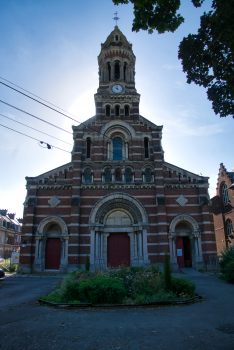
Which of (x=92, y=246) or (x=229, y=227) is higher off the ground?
(x=229, y=227)

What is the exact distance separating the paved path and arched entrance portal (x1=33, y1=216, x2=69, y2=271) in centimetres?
1241

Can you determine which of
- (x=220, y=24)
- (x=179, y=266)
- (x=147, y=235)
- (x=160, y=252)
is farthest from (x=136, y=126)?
(x=220, y=24)

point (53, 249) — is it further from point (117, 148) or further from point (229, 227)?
point (229, 227)

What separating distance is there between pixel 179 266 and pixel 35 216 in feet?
46.9

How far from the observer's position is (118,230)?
2344cm

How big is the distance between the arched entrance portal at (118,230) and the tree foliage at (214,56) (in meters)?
16.5

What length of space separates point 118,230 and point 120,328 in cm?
1656

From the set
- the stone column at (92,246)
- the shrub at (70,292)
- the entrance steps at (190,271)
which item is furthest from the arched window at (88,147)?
the shrub at (70,292)

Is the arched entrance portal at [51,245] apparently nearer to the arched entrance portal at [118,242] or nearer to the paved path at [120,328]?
the arched entrance portal at [118,242]

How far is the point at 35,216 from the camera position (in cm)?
2300

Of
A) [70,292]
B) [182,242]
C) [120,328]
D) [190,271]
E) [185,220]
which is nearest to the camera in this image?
[120,328]

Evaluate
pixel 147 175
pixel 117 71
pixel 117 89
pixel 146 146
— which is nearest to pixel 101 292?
pixel 147 175

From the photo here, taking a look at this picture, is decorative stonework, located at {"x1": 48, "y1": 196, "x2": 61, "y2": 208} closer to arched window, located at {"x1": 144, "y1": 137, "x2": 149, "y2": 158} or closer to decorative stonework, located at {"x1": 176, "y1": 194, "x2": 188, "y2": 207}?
arched window, located at {"x1": 144, "y1": 137, "x2": 149, "y2": 158}

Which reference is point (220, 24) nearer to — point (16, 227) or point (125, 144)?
point (125, 144)
